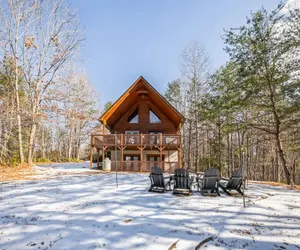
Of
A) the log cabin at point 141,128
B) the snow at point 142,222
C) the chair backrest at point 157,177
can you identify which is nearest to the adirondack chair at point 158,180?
the chair backrest at point 157,177

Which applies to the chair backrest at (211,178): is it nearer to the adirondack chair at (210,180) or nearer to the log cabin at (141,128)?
the adirondack chair at (210,180)

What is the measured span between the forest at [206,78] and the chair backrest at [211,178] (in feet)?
2.91

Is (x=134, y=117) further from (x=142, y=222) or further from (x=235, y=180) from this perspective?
(x=142, y=222)

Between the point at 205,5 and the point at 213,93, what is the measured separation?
8.52 meters

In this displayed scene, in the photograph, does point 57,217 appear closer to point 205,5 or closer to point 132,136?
point 132,136

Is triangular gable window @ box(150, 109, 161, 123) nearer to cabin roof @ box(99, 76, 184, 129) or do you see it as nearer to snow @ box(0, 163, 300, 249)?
cabin roof @ box(99, 76, 184, 129)

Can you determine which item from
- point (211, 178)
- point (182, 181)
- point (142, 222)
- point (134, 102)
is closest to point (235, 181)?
point (211, 178)

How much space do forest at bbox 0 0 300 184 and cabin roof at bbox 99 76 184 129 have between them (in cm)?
205

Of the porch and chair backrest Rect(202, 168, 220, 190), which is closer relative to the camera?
chair backrest Rect(202, 168, 220, 190)

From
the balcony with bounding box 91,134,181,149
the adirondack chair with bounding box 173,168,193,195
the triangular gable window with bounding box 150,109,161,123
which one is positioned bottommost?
the adirondack chair with bounding box 173,168,193,195

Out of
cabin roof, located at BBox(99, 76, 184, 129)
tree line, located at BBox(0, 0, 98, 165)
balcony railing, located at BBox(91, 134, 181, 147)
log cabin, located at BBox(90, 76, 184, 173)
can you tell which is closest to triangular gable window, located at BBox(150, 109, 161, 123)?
log cabin, located at BBox(90, 76, 184, 173)

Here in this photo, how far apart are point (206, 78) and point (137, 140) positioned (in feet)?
31.5

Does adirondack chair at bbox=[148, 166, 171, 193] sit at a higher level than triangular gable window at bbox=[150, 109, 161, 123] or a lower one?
lower

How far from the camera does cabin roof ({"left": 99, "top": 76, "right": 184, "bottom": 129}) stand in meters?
13.5
